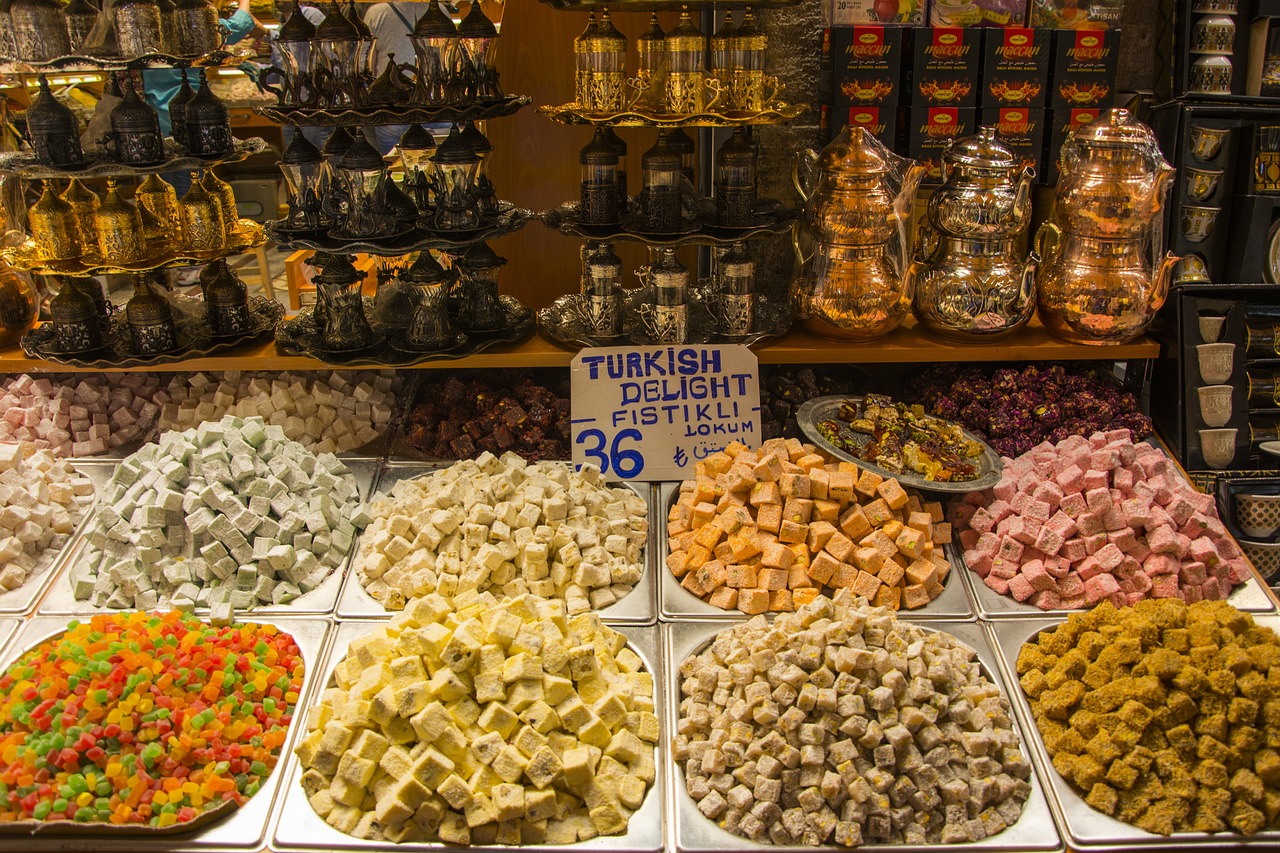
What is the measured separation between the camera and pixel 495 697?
168 cm

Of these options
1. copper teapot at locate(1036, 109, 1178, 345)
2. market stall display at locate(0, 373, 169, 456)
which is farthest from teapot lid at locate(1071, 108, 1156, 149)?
market stall display at locate(0, 373, 169, 456)

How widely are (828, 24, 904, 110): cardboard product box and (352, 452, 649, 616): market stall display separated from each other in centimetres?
123

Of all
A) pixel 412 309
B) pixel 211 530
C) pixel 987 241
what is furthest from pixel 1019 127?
pixel 211 530

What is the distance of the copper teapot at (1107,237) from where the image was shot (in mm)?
2242

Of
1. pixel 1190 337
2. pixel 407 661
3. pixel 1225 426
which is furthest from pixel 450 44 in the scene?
pixel 1225 426

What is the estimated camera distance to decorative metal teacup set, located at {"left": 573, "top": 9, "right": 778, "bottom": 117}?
7.21ft

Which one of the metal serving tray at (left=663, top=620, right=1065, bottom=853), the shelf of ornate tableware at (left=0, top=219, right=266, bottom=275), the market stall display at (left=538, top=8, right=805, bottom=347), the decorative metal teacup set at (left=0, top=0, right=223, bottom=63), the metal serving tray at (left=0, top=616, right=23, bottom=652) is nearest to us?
the metal serving tray at (left=663, top=620, right=1065, bottom=853)

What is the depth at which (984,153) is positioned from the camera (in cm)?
227

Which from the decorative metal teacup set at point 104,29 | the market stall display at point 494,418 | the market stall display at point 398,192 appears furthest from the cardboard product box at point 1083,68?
the decorative metal teacup set at point 104,29

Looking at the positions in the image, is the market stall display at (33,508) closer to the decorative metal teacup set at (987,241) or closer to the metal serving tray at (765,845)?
the metal serving tray at (765,845)

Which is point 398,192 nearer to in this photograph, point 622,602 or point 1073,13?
point 622,602

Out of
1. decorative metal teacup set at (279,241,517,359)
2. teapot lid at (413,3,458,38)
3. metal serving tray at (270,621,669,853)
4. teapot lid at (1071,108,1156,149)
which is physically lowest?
metal serving tray at (270,621,669,853)

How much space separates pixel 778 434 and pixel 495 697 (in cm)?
115

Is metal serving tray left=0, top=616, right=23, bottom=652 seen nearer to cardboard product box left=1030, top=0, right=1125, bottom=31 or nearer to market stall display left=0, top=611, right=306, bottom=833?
market stall display left=0, top=611, right=306, bottom=833
